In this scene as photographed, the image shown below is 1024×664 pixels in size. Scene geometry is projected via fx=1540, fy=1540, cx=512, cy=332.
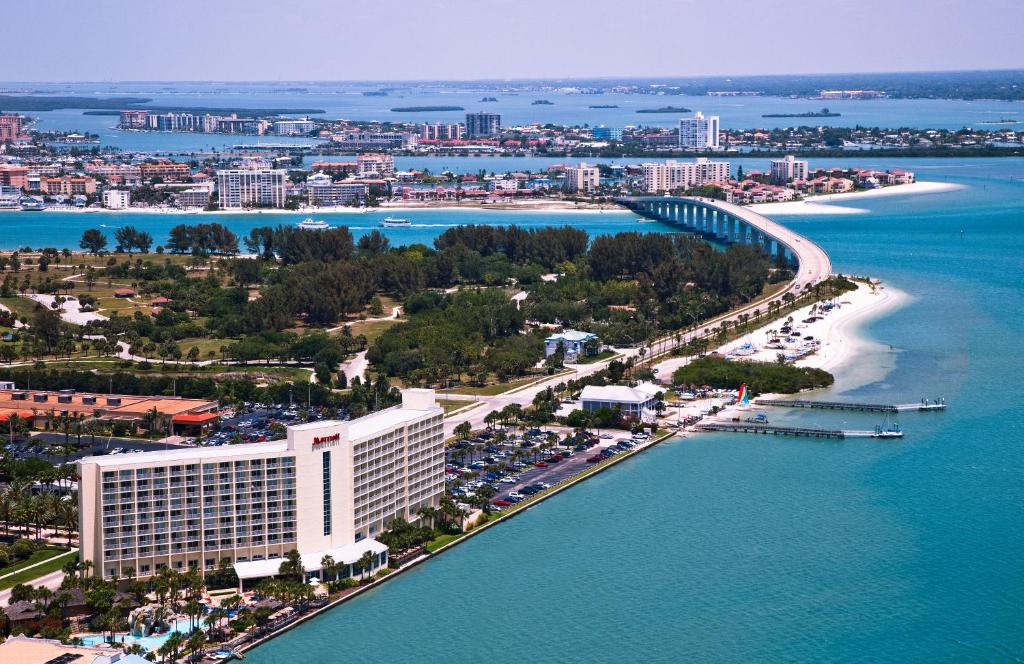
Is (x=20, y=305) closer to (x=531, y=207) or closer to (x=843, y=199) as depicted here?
(x=531, y=207)

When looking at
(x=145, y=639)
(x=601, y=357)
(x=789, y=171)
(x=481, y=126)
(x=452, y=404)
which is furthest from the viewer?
(x=481, y=126)

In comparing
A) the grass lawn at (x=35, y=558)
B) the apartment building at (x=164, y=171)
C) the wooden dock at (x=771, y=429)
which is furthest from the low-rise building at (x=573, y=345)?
the apartment building at (x=164, y=171)

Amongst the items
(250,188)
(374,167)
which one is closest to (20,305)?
(250,188)

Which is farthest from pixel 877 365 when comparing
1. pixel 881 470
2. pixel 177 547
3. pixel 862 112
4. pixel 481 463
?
pixel 862 112

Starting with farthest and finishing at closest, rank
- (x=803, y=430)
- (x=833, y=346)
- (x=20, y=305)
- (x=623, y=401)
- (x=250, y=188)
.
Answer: (x=250, y=188)
(x=20, y=305)
(x=833, y=346)
(x=623, y=401)
(x=803, y=430)

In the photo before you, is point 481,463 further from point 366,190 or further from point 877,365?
point 366,190

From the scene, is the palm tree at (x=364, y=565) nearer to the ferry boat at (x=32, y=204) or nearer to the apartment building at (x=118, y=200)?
the apartment building at (x=118, y=200)

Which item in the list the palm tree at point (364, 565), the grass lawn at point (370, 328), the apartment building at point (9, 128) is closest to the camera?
the palm tree at point (364, 565)
